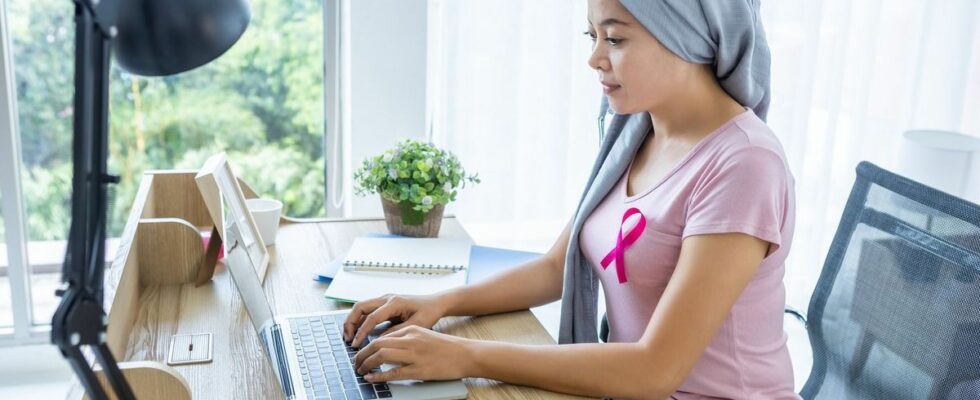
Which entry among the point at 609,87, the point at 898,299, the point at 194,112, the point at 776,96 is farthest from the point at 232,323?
the point at 776,96

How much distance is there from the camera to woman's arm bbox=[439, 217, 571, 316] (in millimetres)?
1286

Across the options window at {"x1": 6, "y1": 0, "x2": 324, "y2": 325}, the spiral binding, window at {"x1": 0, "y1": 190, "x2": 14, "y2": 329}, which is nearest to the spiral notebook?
the spiral binding

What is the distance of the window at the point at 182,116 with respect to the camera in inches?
95.8

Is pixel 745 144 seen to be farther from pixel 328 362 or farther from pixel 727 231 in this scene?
pixel 328 362

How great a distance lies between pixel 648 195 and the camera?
123 centimetres

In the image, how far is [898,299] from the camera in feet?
4.12

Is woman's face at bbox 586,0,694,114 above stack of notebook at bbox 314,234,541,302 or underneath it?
above

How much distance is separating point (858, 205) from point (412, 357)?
29.6 inches

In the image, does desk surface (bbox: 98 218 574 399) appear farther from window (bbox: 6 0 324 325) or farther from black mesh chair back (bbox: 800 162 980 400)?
window (bbox: 6 0 324 325)

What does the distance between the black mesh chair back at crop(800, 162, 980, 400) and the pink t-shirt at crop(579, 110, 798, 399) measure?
0.52 ft

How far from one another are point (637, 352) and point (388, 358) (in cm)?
29

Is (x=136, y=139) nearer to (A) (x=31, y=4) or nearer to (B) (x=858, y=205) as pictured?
(A) (x=31, y=4)

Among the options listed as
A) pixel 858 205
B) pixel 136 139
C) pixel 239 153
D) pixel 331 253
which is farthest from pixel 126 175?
pixel 858 205

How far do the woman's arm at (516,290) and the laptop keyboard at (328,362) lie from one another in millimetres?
170
